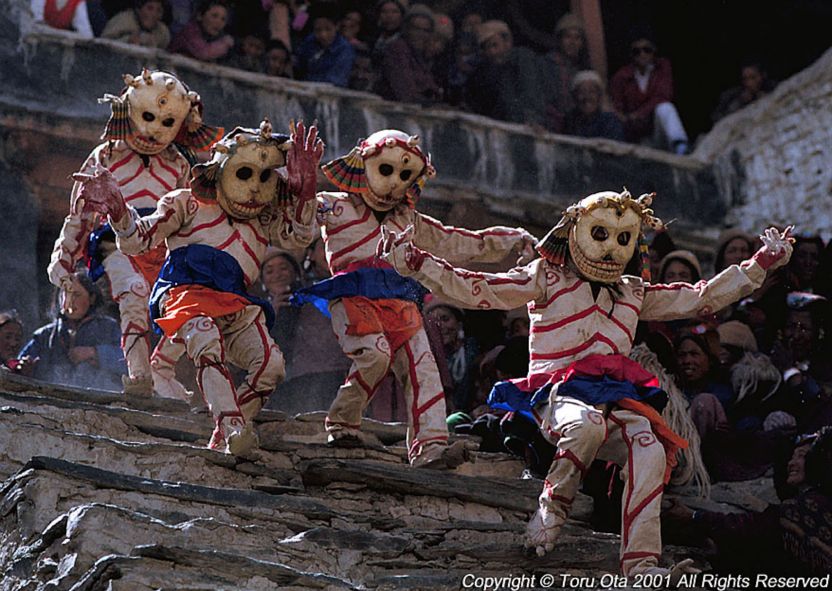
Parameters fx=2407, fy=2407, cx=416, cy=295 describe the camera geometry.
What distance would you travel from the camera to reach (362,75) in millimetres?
18516

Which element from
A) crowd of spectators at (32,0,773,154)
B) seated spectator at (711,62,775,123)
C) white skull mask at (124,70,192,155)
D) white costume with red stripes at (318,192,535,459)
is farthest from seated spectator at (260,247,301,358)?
seated spectator at (711,62,775,123)

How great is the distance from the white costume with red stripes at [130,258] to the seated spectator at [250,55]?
469cm

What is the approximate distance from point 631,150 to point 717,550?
827cm

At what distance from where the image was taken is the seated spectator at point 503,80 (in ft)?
62.6

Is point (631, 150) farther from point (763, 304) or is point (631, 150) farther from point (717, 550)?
point (717, 550)

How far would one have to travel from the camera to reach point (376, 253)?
12141 millimetres

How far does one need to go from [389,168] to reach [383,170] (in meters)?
0.03

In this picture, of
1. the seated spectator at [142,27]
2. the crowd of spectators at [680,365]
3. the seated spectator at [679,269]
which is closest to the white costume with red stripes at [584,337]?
the crowd of spectators at [680,365]

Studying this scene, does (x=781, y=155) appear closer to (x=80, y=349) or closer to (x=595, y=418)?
(x=80, y=349)

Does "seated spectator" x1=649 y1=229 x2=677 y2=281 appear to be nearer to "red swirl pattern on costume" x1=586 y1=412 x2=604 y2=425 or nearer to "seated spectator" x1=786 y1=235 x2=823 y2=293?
"seated spectator" x1=786 y1=235 x2=823 y2=293

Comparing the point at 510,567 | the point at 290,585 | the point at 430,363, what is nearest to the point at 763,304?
the point at 430,363

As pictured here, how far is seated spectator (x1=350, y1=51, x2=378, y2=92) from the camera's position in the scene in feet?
60.6

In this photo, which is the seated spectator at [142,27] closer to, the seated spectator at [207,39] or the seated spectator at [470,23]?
the seated spectator at [207,39]

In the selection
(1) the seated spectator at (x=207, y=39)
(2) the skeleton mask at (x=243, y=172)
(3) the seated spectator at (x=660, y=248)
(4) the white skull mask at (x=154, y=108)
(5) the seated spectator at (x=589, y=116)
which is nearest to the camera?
(2) the skeleton mask at (x=243, y=172)
